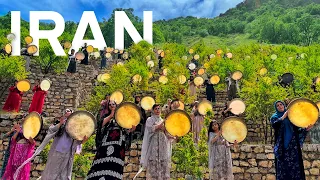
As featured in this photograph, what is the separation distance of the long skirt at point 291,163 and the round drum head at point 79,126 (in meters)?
3.27

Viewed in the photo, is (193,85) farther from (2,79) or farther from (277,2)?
(277,2)

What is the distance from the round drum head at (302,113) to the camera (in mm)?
6324

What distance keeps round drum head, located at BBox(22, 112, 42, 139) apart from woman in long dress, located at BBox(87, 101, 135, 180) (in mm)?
1362

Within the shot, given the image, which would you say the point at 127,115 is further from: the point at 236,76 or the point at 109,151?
the point at 236,76

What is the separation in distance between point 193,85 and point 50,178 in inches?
490

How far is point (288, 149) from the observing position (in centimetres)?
645

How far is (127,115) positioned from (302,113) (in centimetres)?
297

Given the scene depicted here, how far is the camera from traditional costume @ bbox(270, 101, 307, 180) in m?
6.38

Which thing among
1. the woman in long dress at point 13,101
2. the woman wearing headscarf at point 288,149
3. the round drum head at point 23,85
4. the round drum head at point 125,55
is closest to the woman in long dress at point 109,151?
the woman wearing headscarf at point 288,149

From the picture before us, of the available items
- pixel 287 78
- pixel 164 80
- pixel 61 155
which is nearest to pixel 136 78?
pixel 164 80

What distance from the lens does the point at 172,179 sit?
923 cm

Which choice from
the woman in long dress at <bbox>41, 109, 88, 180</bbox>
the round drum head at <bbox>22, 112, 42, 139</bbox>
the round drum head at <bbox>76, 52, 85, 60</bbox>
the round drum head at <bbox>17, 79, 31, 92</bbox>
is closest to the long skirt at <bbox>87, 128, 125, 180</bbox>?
the woman in long dress at <bbox>41, 109, 88, 180</bbox>

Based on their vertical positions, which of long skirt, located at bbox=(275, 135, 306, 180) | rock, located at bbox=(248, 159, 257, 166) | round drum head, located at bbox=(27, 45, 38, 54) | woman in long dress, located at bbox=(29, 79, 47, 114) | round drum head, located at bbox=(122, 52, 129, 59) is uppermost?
round drum head, located at bbox=(122, 52, 129, 59)

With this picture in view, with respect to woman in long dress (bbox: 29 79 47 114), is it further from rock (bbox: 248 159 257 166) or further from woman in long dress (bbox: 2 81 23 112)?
rock (bbox: 248 159 257 166)
